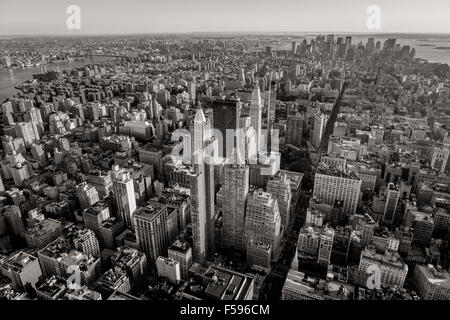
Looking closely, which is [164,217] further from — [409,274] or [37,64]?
[37,64]

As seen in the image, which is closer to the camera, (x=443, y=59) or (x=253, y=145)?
(x=253, y=145)

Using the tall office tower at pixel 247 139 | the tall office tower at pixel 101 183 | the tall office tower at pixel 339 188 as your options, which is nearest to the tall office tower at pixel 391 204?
the tall office tower at pixel 339 188

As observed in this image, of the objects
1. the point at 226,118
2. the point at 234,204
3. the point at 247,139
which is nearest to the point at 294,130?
the point at 247,139

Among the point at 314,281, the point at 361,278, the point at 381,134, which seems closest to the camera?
the point at 314,281

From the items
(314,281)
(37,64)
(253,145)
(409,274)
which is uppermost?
(37,64)

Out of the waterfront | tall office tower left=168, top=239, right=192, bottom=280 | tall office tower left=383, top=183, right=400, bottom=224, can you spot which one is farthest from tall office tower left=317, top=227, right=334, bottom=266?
the waterfront

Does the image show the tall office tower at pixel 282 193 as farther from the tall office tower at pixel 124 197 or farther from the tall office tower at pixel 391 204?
the tall office tower at pixel 124 197
